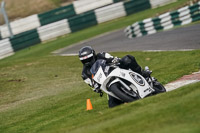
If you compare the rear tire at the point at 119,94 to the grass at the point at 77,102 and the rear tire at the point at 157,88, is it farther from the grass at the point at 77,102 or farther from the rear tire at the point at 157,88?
the rear tire at the point at 157,88

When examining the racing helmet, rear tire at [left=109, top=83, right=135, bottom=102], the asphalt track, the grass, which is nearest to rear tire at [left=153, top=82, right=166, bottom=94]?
rear tire at [left=109, top=83, right=135, bottom=102]

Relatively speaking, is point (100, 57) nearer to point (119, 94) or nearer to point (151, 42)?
point (119, 94)

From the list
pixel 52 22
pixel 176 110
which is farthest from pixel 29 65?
pixel 176 110

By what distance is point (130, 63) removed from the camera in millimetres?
Answer: 9094

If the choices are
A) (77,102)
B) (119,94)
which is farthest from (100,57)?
(77,102)

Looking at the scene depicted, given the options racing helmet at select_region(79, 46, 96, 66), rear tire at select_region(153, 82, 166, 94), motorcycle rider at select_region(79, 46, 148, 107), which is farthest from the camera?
rear tire at select_region(153, 82, 166, 94)

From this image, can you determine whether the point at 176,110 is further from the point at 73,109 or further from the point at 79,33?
the point at 79,33

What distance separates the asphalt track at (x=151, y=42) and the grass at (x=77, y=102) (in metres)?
0.92

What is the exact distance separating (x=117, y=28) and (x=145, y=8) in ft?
18.9

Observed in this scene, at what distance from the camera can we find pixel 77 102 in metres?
12.0

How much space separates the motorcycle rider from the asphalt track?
23.9 feet

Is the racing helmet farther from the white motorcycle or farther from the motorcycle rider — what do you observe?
the white motorcycle

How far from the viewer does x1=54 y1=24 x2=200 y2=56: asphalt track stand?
17659mm

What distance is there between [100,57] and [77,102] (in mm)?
3001
